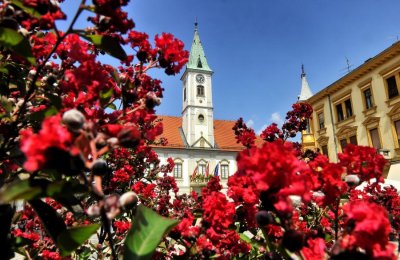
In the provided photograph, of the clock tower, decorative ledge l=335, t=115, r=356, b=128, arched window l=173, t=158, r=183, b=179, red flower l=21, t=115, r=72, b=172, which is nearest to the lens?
red flower l=21, t=115, r=72, b=172

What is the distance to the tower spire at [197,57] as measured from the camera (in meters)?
40.9

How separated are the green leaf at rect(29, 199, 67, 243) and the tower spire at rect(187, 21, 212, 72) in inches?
1563

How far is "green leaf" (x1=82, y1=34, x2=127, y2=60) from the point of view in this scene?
145 cm

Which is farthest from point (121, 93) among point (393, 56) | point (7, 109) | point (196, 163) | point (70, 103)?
point (196, 163)

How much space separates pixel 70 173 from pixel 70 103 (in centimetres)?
58

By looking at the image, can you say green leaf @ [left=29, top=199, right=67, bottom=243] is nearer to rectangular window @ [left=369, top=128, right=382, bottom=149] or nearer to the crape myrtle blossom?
the crape myrtle blossom

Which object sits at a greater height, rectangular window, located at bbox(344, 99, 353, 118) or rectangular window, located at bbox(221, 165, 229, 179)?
rectangular window, located at bbox(344, 99, 353, 118)

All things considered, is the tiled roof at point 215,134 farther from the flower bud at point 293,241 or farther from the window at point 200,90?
the flower bud at point 293,241

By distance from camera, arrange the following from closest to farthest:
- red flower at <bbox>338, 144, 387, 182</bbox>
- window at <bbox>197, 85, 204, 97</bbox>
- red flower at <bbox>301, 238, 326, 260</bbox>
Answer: red flower at <bbox>301, 238, 326, 260</bbox>, red flower at <bbox>338, 144, 387, 182</bbox>, window at <bbox>197, 85, 204, 97</bbox>

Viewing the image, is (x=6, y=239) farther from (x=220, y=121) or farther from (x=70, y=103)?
(x=220, y=121)

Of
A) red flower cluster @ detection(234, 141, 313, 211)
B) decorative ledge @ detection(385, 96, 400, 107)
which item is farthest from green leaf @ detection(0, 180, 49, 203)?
decorative ledge @ detection(385, 96, 400, 107)

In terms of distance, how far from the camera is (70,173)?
928 millimetres

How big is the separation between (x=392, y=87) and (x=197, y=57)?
2747 cm

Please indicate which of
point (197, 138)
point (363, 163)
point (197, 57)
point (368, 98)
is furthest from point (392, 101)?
point (197, 57)
